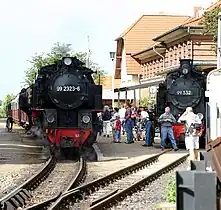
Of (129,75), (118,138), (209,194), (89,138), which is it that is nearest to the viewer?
(209,194)

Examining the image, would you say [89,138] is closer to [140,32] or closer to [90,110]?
[90,110]

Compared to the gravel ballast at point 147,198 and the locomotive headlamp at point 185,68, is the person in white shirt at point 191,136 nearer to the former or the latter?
the gravel ballast at point 147,198

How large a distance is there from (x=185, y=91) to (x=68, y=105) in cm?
626

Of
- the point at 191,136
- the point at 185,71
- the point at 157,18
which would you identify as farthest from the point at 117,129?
the point at 157,18

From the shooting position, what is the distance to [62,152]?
68.8ft

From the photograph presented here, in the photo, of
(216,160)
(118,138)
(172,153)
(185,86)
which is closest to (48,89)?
(172,153)

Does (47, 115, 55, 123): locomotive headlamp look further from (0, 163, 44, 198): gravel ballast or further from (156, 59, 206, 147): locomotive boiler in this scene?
(156, 59, 206, 147): locomotive boiler

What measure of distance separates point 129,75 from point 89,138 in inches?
1889

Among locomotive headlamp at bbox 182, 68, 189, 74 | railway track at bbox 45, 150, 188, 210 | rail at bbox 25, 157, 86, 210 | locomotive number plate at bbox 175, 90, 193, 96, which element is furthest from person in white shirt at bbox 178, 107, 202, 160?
locomotive headlamp at bbox 182, 68, 189, 74

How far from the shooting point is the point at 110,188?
494 inches

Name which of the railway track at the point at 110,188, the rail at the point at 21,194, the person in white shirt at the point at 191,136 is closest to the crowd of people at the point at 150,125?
the person in white shirt at the point at 191,136

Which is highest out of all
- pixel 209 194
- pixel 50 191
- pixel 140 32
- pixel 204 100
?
pixel 140 32

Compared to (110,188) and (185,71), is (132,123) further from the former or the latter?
(110,188)

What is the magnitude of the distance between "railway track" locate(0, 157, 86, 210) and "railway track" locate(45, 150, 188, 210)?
309 millimetres
